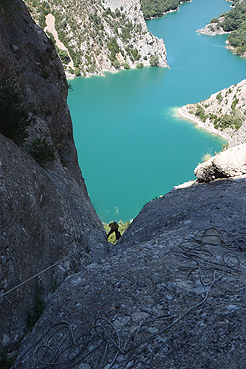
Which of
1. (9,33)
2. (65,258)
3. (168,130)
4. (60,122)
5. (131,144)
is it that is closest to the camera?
(65,258)

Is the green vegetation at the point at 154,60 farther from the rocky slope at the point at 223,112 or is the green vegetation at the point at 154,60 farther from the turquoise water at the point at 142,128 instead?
the rocky slope at the point at 223,112

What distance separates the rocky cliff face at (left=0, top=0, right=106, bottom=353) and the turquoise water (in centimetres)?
1541

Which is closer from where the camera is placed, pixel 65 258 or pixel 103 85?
pixel 65 258

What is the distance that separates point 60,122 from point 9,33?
283cm

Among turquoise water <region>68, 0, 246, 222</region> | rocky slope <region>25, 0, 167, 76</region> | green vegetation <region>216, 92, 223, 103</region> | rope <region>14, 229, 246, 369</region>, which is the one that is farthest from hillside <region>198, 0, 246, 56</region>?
rope <region>14, 229, 246, 369</region>

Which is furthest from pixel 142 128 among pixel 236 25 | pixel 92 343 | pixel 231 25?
pixel 236 25

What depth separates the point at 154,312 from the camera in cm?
332

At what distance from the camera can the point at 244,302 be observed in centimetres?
314

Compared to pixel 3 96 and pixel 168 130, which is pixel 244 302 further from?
pixel 168 130

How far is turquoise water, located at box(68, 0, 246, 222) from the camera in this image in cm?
2739

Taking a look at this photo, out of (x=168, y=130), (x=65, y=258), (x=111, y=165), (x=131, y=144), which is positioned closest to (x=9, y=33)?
(x=65, y=258)

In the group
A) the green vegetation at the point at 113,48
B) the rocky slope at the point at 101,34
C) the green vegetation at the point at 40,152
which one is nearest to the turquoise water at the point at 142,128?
the rocky slope at the point at 101,34

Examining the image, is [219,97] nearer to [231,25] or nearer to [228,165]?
[228,165]

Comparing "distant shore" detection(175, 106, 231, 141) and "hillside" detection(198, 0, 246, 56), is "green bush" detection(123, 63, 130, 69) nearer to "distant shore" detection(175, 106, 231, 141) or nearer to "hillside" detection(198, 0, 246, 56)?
"distant shore" detection(175, 106, 231, 141)
